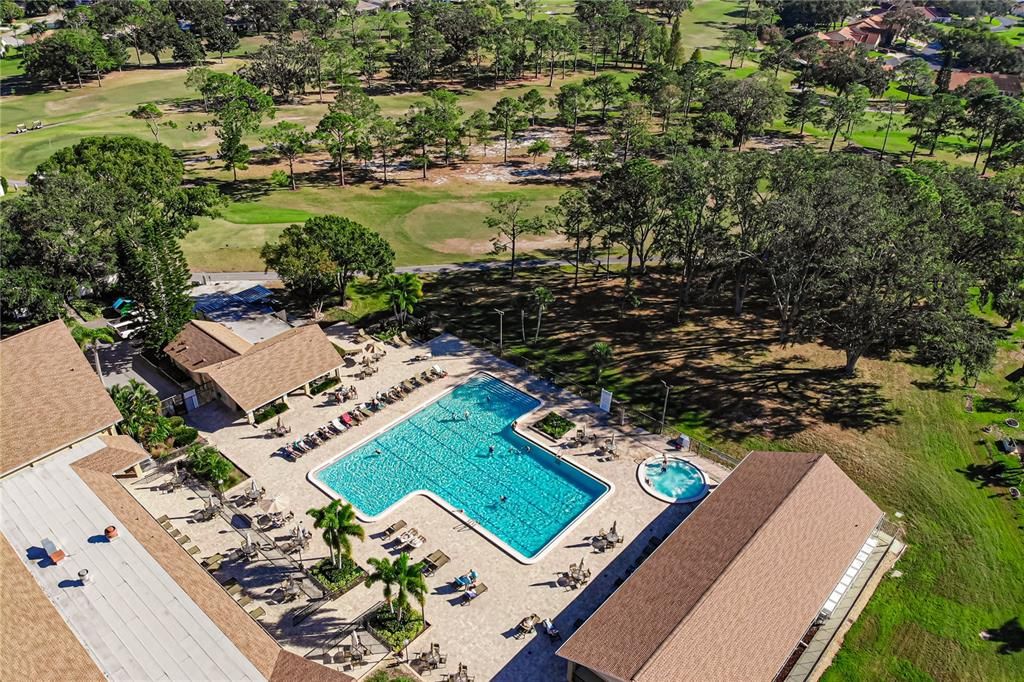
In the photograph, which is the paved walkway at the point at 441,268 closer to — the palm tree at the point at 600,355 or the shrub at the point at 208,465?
the palm tree at the point at 600,355

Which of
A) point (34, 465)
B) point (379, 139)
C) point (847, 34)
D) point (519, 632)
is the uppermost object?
point (847, 34)

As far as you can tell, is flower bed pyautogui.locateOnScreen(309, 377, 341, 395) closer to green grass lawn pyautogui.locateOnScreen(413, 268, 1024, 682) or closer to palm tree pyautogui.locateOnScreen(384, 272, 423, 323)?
palm tree pyautogui.locateOnScreen(384, 272, 423, 323)

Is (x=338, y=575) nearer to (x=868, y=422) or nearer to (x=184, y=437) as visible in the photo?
(x=184, y=437)

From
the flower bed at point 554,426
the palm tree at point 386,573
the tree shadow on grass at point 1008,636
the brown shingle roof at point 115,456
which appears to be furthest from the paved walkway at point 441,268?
the tree shadow on grass at point 1008,636

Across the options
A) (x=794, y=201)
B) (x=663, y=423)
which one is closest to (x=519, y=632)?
(x=663, y=423)

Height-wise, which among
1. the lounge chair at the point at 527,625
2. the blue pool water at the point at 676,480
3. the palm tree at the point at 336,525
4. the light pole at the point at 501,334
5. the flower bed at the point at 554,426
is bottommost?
the lounge chair at the point at 527,625

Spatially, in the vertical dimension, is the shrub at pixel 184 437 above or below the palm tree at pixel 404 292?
below

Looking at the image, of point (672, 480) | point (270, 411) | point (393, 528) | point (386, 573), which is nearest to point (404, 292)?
point (270, 411)

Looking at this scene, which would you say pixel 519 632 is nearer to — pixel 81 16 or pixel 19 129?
pixel 19 129
